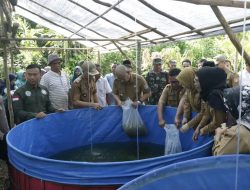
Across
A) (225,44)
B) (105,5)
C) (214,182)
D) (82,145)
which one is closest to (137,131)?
(82,145)

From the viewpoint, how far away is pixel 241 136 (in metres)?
2.11

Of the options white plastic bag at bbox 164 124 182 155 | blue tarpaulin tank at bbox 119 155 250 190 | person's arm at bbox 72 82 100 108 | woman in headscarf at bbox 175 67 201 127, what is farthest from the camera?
person's arm at bbox 72 82 100 108

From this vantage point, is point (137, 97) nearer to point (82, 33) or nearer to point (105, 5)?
point (105, 5)

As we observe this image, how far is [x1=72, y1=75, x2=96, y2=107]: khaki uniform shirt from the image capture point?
14.5 feet

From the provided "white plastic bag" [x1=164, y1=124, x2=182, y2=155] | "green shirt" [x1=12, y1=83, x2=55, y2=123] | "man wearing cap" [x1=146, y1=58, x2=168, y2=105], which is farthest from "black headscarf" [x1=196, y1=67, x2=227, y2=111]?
"man wearing cap" [x1=146, y1=58, x2=168, y2=105]

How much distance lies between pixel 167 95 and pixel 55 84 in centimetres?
167

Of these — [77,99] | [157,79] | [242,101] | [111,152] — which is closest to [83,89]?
[77,99]

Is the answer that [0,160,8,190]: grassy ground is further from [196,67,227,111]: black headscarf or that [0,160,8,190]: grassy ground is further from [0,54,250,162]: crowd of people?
[196,67,227,111]: black headscarf

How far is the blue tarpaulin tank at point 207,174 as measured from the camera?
6.69ft

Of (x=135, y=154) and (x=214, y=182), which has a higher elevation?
(x=214, y=182)

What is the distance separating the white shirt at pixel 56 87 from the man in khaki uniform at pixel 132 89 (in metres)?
0.78

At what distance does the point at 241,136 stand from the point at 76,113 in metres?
2.90

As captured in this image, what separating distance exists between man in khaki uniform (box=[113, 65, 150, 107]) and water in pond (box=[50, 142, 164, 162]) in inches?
26.9

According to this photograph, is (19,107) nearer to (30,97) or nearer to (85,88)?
(30,97)
